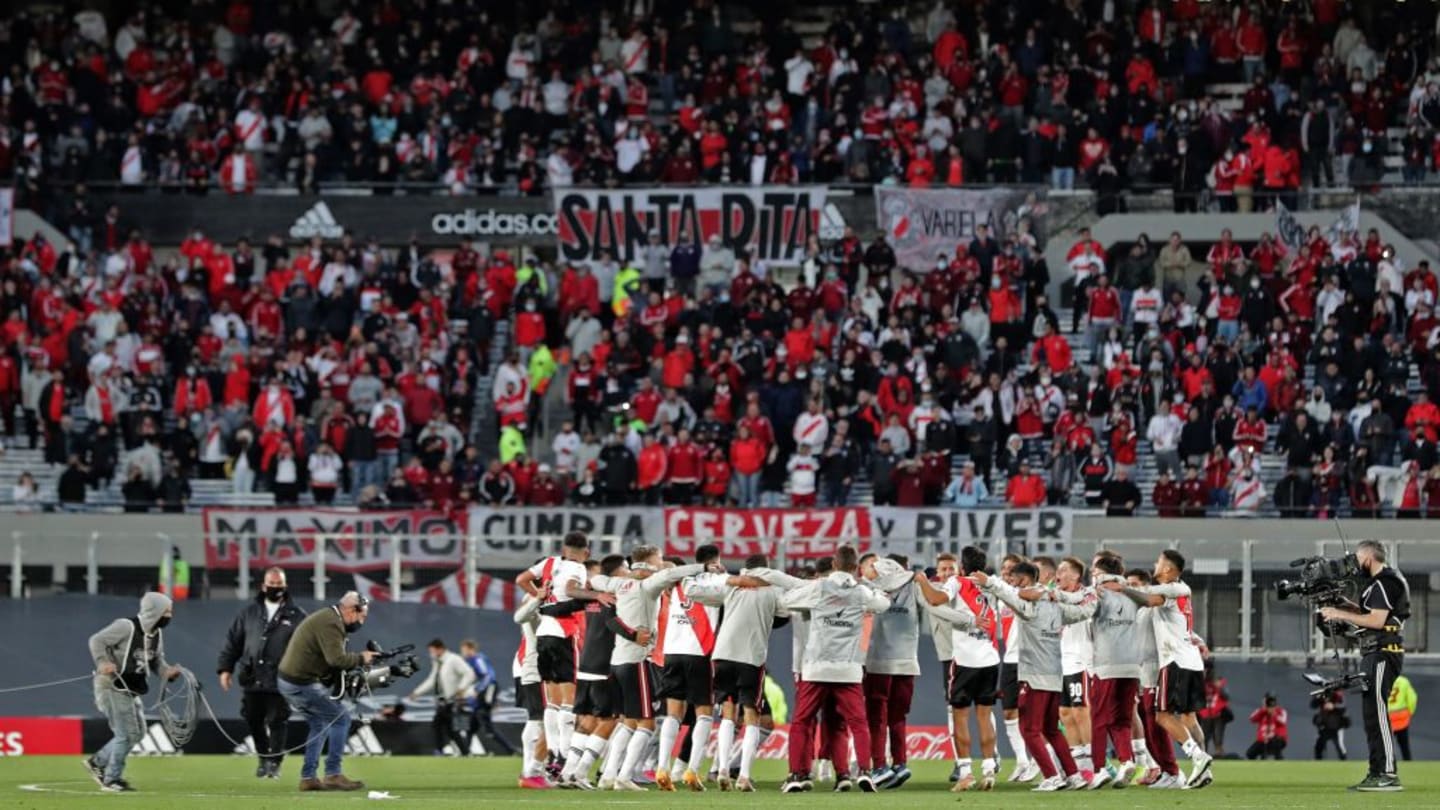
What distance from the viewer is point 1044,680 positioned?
2208 centimetres

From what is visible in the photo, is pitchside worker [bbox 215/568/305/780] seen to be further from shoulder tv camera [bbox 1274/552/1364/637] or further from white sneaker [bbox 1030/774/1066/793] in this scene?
shoulder tv camera [bbox 1274/552/1364/637]

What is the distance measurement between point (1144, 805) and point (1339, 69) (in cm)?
2978

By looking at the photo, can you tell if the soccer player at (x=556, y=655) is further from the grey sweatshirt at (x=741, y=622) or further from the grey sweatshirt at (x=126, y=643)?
the grey sweatshirt at (x=126, y=643)

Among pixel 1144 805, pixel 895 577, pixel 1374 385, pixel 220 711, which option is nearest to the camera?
pixel 1144 805

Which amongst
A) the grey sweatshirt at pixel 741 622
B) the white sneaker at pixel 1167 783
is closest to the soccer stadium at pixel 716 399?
the grey sweatshirt at pixel 741 622

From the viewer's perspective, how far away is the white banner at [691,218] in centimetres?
4384

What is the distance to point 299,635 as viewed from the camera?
22.3 m

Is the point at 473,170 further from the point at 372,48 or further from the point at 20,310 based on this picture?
the point at 20,310

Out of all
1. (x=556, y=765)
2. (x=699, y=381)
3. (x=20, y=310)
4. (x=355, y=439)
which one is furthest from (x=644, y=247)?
(x=556, y=765)

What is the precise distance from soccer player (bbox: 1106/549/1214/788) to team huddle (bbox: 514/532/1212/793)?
0.02 metres

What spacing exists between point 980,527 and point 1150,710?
1221 centimetres

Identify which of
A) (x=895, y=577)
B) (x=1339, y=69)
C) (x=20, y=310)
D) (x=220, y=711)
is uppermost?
(x=1339, y=69)

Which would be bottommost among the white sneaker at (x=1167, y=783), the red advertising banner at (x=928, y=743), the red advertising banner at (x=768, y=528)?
the red advertising banner at (x=928, y=743)

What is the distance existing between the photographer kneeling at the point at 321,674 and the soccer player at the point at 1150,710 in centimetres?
683
